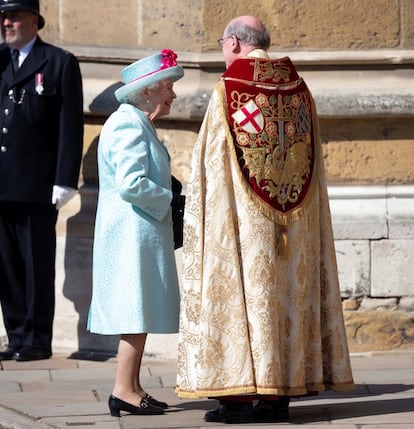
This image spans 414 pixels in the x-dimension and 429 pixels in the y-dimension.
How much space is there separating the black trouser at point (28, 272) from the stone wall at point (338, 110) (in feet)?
0.56

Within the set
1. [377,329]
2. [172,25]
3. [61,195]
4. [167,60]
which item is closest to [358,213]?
[377,329]

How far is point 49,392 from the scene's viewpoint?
645 cm

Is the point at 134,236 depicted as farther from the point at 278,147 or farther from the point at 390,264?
the point at 390,264

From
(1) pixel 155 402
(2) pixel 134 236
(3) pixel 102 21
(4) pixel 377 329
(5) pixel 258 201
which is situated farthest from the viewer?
(3) pixel 102 21

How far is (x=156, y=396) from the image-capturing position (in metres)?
6.30

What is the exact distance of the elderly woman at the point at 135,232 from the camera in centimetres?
562

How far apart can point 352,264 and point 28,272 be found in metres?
1.72

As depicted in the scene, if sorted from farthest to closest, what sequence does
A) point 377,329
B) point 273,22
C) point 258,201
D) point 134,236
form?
point 273,22 → point 377,329 → point 134,236 → point 258,201

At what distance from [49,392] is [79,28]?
7.15ft

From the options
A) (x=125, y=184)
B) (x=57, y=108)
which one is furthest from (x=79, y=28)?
(x=125, y=184)

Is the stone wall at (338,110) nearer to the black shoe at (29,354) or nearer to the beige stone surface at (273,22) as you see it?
the beige stone surface at (273,22)

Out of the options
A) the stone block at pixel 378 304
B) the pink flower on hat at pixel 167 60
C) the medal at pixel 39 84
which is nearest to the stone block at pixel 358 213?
the stone block at pixel 378 304

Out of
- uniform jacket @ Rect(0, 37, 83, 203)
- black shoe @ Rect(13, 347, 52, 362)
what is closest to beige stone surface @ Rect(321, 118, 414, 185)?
uniform jacket @ Rect(0, 37, 83, 203)

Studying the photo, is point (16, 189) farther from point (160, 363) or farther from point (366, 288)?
point (366, 288)
